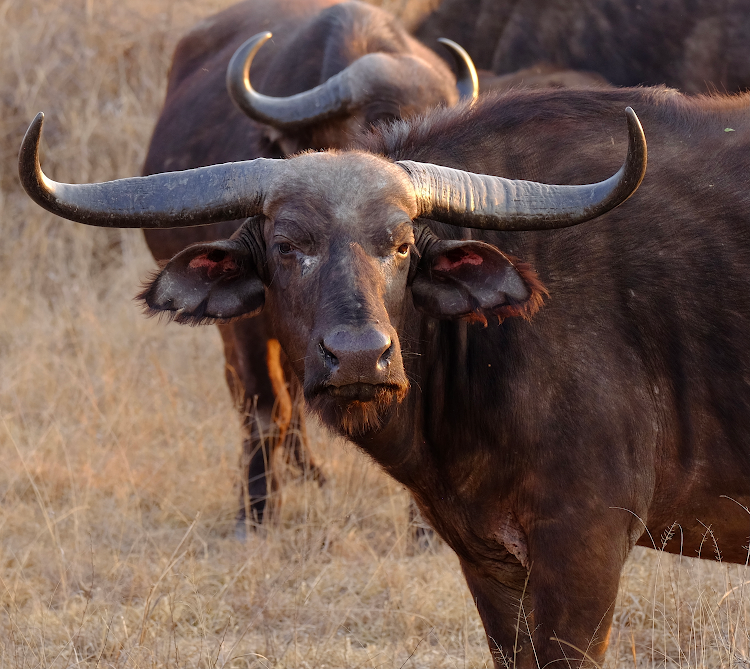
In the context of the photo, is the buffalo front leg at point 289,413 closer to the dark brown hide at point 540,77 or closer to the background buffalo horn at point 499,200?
the background buffalo horn at point 499,200

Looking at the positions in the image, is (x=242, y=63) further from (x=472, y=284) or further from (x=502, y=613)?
(x=502, y=613)

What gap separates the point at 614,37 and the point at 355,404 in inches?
299

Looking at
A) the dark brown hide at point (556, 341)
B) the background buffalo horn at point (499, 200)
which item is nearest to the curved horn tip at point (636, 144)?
the background buffalo horn at point (499, 200)

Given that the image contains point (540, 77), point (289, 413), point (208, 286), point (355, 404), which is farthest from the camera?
point (540, 77)

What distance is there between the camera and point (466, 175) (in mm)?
3494

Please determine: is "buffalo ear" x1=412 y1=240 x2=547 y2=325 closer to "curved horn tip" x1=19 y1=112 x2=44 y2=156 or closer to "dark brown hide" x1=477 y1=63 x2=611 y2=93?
"curved horn tip" x1=19 y1=112 x2=44 y2=156

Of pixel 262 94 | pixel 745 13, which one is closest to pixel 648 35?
pixel 745 13

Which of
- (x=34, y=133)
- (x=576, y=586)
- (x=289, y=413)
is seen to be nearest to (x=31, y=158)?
(x=34, y=133)

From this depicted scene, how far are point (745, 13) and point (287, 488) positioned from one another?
21.0ft

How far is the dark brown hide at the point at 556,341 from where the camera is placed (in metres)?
3.33

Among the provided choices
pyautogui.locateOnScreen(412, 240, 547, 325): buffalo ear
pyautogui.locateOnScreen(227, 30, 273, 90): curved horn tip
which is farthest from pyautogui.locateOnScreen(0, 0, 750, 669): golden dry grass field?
pyautogui.locateOnScreen(227, 30, 273, 90): curved horn tip

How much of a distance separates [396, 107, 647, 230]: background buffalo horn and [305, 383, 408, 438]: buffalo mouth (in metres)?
0.67

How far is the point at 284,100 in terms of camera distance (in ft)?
21.7

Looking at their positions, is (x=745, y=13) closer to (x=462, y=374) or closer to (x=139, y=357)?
(x=139, y=357)
